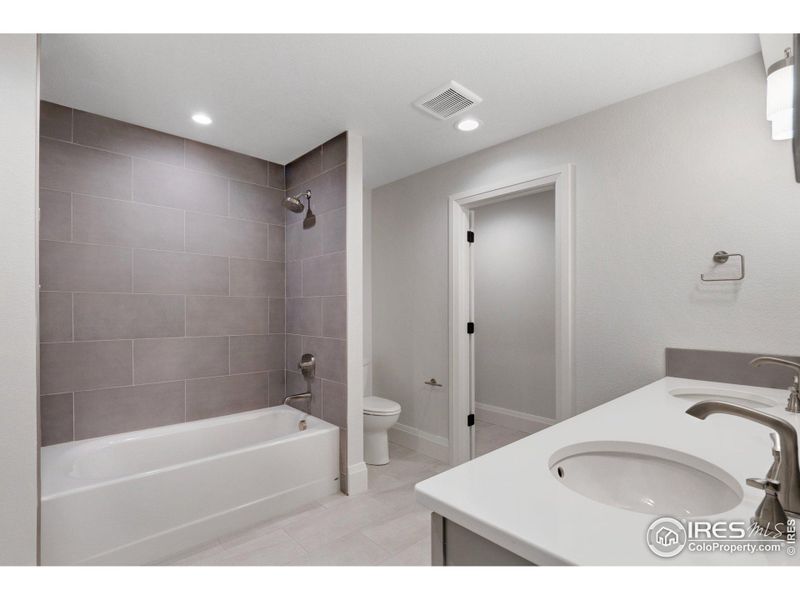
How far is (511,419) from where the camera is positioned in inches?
160

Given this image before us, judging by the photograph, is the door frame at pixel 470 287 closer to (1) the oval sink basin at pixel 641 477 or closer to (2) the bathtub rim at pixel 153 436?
(2) the bathtub rim at pixel 153 436

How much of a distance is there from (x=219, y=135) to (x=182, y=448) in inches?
81.9

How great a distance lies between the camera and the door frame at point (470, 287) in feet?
8.01

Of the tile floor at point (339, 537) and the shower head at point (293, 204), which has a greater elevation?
the shower head at point (293, 204)

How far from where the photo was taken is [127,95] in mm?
2158

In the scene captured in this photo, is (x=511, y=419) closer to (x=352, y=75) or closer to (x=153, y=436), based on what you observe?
(x=153, y=436)

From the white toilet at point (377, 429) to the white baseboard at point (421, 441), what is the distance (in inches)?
14.5

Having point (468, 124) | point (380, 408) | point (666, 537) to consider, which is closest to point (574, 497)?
point (666, 537)

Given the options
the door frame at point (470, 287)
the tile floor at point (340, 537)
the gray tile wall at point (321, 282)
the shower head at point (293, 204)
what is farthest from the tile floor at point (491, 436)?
the shower head at point (293, 204)

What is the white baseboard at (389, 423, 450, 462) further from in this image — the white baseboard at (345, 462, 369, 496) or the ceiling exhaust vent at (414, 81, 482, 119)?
the ceiling exhaust vent at (414, 81, 482, 119)

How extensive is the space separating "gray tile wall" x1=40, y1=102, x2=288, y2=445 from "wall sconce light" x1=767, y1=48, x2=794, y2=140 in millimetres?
2188

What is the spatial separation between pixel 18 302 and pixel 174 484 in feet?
3.70

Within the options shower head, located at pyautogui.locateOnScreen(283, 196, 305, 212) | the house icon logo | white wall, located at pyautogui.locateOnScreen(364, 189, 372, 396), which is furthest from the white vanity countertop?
white wall, located at pyautogui.locateOnScreen(364, 189, 372, 396)
